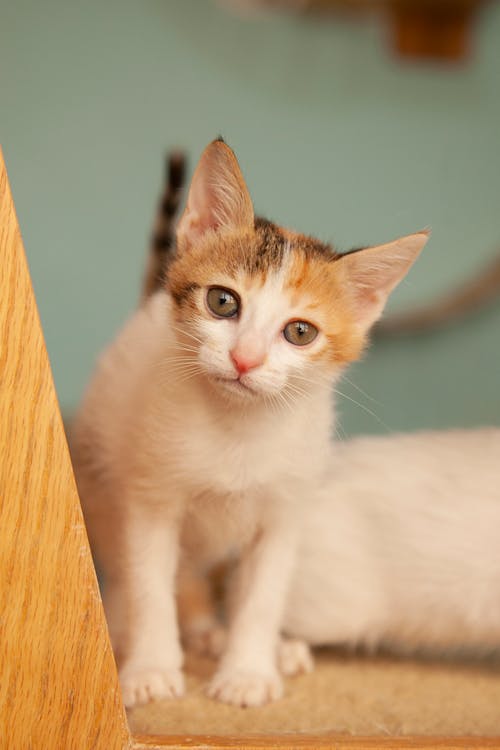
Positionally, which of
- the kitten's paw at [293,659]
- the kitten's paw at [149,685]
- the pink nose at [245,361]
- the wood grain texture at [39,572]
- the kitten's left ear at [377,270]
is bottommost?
the kitten's paw at [293,659]

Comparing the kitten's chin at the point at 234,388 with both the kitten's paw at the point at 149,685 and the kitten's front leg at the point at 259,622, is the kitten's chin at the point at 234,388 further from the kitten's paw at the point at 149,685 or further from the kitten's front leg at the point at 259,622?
the kitten's paw at the point at 149,685

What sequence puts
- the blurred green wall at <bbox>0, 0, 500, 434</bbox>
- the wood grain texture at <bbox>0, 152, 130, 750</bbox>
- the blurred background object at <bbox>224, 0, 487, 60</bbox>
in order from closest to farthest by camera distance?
the wood grain texture at <bbox>0, 152, 130, 750</bbox> < the blurred green wall at <bbox>0, 0, 500, 434</bbox> < the blurred background object at <bbox>224, 0, 487, 60</bbox>


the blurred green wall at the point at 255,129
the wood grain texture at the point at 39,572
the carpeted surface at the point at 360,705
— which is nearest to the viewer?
the wood grain texture at the point at 39,572

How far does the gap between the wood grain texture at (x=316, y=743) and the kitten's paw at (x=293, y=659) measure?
23cm

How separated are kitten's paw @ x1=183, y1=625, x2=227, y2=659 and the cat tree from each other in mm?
348

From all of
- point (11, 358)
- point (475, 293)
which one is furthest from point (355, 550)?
point (475, 293)

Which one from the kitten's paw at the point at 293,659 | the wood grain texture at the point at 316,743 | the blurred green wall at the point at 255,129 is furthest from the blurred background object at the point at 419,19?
the wood grain texture at the point at 316,743

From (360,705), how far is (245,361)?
1.22 ft

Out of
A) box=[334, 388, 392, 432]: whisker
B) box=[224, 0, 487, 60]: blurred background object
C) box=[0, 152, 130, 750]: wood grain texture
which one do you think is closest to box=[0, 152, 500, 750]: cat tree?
box=[0, 152, 130, 750]: wood grain texture

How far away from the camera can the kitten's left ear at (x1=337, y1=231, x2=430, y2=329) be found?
753mm

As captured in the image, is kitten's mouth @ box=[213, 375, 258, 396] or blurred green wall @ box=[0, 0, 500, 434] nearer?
kitten's mouth @ box=[213, 375, 258, 396]

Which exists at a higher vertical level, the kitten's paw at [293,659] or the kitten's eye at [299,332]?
the kitten's eye at [299,332]

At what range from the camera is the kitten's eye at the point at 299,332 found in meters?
0.80

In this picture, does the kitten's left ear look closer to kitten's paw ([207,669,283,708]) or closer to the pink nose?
the pink nose
